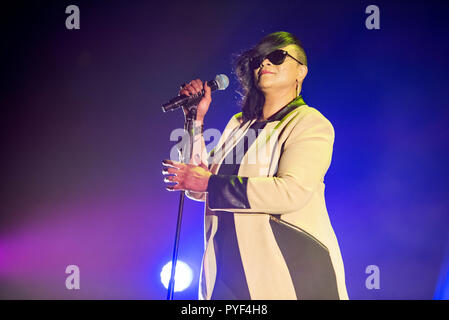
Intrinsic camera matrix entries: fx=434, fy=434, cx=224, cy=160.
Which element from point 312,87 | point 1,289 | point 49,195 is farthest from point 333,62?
point 1,289

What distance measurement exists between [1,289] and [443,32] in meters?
3.30

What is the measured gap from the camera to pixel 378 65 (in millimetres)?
2715

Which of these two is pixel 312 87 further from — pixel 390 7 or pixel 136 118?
pixel 136 118

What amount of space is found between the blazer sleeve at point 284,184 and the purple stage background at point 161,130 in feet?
1.84

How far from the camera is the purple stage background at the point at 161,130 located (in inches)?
103

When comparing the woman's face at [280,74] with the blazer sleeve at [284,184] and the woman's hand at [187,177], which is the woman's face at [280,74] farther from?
the woman's hand at [187,177]

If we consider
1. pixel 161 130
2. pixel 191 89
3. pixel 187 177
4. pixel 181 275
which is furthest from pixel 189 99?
pixel 181 275

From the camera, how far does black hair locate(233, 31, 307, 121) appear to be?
2.41 meters

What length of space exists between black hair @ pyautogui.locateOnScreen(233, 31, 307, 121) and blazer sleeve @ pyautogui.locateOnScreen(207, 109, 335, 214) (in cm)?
39

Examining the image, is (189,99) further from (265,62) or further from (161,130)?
(161,130)

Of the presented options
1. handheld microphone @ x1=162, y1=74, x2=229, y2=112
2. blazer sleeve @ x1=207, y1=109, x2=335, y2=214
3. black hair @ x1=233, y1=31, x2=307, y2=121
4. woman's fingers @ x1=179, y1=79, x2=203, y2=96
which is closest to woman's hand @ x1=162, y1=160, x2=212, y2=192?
blazer sleeve @ x1=207, y1=109, x2=335, y2=214

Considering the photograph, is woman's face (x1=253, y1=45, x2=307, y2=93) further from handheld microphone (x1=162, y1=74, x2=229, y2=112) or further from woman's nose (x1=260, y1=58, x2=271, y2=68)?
handheld microphone (x1=162, y1=74, x2=229, y2=112)

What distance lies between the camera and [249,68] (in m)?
2.52

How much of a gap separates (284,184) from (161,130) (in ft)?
3.63
